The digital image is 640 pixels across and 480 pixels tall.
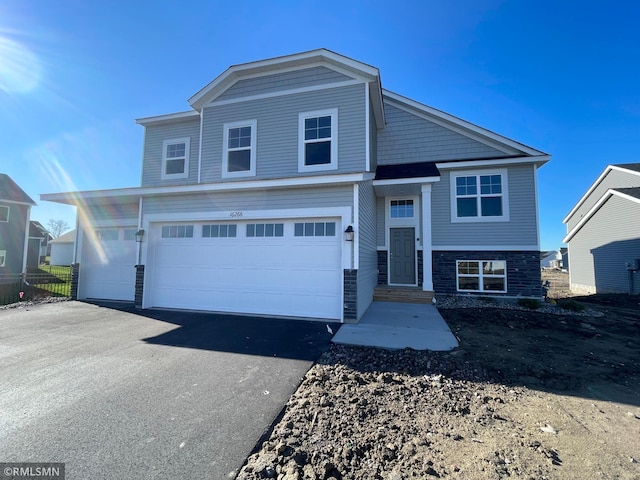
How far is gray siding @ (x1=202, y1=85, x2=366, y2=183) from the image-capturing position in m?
7.88

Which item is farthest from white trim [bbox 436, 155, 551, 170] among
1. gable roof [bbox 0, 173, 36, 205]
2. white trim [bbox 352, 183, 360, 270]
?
gable roof [bbox 0, 173, 36, 205]

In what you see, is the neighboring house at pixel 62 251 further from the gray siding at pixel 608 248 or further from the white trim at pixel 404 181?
the gray siding at pixel 608 248

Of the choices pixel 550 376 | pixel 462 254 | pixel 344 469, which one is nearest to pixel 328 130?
pixel 462 254

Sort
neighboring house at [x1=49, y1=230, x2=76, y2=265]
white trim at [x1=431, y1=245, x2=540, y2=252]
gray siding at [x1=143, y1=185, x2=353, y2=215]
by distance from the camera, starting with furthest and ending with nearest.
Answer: neighboring house at [x1=49, y1=230, x2=76, y2=265] < white trim at [x1=431, y1=245, x2=540, y2=252] < gray siding at [x1=143, y1=185, x2=353, y2=215]

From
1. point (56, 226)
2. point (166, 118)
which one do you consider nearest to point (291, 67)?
point (166, 118)

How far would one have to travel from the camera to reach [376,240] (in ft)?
34.8

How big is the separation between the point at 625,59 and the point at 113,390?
1760 cm

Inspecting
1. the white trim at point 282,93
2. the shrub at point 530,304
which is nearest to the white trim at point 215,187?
the white trim at point 282,93

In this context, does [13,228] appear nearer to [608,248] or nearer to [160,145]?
[160,145]

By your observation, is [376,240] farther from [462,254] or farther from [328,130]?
[328,130]

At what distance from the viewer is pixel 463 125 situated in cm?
1048

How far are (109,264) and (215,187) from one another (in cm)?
533

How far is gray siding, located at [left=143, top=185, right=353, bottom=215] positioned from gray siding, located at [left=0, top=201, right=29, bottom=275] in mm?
16059

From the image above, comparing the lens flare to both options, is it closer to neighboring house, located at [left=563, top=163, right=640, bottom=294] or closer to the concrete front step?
the concrete front step
